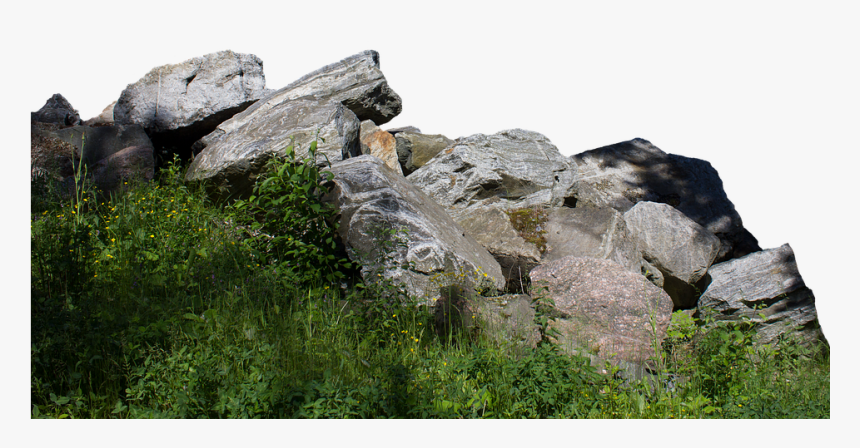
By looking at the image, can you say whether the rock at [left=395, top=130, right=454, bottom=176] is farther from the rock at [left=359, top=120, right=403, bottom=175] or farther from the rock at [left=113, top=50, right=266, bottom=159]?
the rock at [left=113, top=50, right=266, bottom=159]

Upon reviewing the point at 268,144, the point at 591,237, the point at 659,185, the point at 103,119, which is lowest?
the point at 591,237

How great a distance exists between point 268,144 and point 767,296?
5.84 meters

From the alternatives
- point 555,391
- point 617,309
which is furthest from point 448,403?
point 617,309

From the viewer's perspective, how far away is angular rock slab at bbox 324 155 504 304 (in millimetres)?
4969

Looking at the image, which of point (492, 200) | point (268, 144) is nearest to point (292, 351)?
point (268, 144)

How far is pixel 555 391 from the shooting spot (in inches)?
133

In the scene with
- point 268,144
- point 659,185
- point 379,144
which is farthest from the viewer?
point 379,144

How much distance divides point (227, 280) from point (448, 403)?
93.4 inches

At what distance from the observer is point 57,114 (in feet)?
28.9

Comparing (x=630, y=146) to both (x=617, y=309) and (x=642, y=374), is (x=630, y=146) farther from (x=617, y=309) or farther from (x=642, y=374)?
(x=642, y=374)

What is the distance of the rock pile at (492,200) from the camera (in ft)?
16.7

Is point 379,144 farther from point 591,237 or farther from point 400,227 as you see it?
point 591,237

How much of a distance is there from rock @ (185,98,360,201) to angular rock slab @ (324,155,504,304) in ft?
2.31

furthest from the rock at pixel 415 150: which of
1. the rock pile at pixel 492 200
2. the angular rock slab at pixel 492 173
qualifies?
the angular rock slab at pixel 492 173
